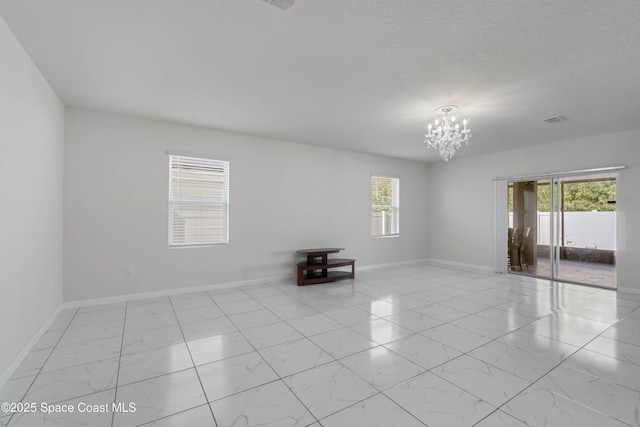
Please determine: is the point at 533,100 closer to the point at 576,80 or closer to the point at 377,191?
the point at 576,80

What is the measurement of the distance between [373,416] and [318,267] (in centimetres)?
346

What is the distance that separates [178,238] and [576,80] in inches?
211

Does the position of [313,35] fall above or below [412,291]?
above

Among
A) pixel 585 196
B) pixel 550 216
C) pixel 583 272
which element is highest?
pixel 585 196

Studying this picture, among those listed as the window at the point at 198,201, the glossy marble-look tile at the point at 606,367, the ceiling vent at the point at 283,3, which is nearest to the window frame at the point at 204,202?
the window at the point at 198,201

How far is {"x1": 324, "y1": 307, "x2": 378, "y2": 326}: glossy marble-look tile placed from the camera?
3.31m

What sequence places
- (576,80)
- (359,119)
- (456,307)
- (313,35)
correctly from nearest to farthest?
(313,35), (576,80), (456,307), (359,119)

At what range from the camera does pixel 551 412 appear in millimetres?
1797

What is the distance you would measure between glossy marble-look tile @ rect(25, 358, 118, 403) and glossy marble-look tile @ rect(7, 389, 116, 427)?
0.09 metres

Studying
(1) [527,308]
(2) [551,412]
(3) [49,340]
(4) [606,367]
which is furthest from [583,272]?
(3) [49,340]

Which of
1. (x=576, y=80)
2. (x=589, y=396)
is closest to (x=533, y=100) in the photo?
(x=576, y=80)

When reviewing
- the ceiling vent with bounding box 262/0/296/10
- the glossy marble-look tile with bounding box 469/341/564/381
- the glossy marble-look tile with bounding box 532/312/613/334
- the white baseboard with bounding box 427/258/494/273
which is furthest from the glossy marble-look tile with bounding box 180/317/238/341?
the white baseboard with bounding box 427/258/494/273

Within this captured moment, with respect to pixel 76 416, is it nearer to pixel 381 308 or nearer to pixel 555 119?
pixel 381 308

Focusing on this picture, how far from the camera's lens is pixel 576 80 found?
9.55ft
